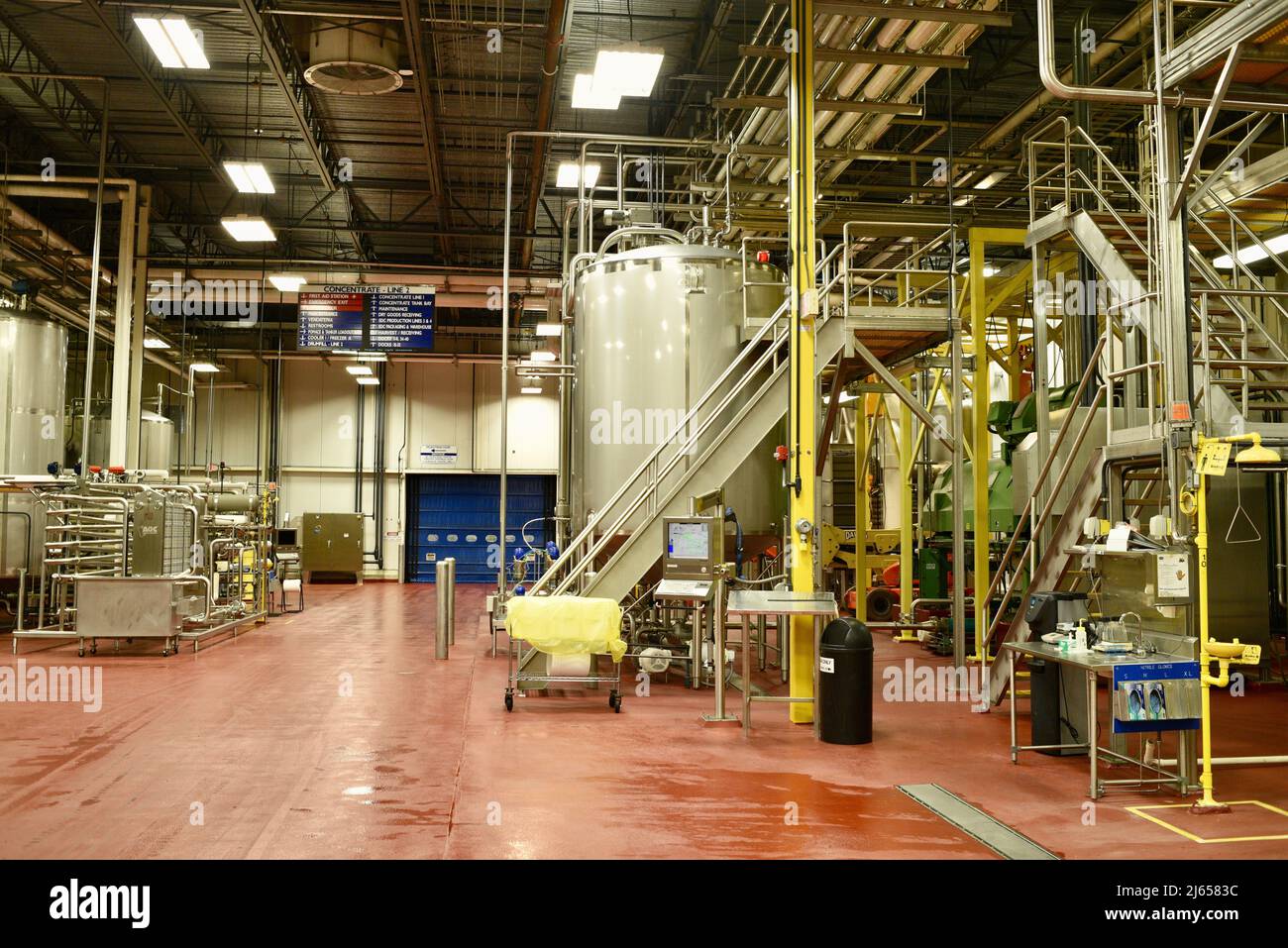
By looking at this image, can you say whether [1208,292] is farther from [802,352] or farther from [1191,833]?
[1191,833]

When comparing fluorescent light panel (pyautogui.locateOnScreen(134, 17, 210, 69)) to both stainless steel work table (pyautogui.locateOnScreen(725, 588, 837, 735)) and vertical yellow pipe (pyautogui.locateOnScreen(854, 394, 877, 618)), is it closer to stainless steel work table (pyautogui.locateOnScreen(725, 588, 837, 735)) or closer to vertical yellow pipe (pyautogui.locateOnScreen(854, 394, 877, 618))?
stainless steel work table (pyautogui.locateOnScreen(725, 588, 837, 735))

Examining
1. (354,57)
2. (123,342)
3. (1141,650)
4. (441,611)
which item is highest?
(354,57)

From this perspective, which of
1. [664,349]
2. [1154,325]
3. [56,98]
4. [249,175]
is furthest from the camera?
[56,98]

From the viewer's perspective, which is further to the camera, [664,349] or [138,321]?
[138,321]

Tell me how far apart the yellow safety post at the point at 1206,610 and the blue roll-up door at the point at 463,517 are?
20.9m

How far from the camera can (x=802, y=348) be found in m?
8.15

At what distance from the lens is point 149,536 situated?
11328 mm

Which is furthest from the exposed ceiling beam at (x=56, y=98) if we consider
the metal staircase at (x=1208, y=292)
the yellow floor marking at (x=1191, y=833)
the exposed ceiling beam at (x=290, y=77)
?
the yellow floor marking at (x=1191, y=833)

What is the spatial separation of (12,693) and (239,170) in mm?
6512

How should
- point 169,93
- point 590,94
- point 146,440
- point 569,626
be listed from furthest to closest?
point 146,440, point 169,93, point 590,94, point 569,626

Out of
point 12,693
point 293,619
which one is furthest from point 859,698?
point 293,619

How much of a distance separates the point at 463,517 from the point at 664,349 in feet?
53.9

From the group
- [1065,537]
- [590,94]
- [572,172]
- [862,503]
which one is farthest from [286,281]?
[1065,537]

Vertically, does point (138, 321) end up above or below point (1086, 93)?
above
